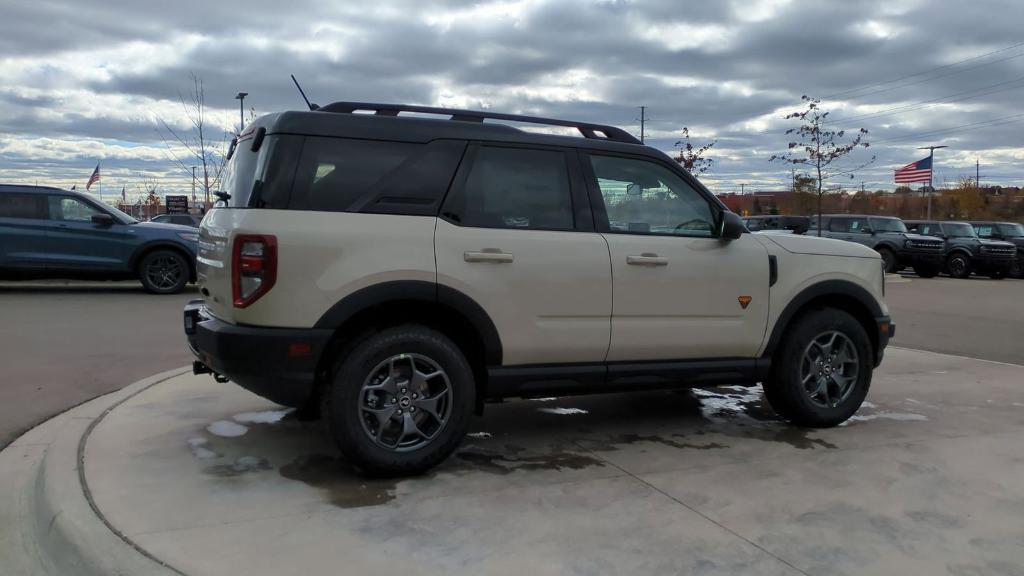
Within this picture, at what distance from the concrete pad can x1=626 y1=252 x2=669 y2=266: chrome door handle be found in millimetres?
1153

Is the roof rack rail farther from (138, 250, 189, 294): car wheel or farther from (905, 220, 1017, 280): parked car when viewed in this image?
(905, 220, 1017, 280): parked car

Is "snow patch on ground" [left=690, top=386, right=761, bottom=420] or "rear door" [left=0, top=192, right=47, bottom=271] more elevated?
"rear door" [left=0, top=192, right=47, bottom=271]

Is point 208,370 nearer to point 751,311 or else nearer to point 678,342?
point 678,342

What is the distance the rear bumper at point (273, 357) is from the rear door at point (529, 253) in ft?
2.56

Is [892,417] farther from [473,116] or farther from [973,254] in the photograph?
[973,254]

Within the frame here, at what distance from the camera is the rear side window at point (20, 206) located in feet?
41.5

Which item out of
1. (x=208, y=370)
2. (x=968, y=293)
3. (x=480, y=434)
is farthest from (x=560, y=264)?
(x=968, y=293)

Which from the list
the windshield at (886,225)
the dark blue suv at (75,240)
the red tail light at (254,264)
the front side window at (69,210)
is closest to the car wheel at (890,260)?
the windshield at (886,225)

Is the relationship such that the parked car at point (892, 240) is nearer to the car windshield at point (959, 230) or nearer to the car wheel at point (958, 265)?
the car wheel at point (958, 265)

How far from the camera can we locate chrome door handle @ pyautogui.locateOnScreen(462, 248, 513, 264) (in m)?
4.20

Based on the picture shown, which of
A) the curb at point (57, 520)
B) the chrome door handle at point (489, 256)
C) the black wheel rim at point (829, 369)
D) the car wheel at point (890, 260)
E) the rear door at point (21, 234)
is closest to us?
the curb at point (57, 520)

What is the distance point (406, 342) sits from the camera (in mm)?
4055

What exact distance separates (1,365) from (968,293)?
731 inches

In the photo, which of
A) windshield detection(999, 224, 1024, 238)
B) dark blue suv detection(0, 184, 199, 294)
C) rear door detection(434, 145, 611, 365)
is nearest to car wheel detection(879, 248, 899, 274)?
windshield detection(999, 224, 1024, 238)
